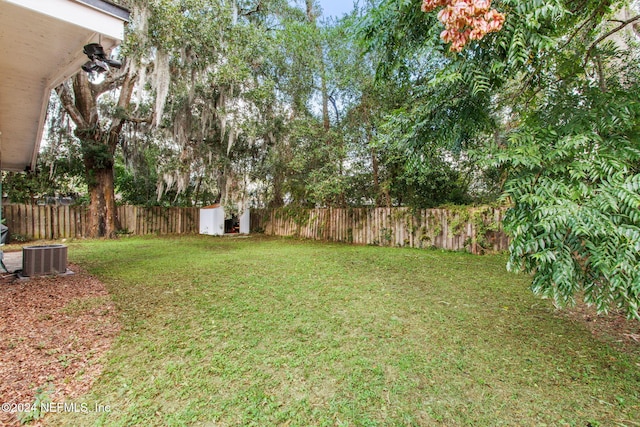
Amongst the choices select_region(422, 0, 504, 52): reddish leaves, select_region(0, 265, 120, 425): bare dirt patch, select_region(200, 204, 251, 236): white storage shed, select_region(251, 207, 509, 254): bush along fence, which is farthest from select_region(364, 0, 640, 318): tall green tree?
select_region(200, 204, 251, 236): white storage shed

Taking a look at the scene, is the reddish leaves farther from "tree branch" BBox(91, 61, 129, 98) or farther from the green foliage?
"tree branch" BBox(91, 61, 129, 98)

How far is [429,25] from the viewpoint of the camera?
98.2 inches

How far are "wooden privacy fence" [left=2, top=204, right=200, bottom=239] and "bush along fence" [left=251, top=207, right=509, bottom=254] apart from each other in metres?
4.44

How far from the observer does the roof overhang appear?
2.37 m

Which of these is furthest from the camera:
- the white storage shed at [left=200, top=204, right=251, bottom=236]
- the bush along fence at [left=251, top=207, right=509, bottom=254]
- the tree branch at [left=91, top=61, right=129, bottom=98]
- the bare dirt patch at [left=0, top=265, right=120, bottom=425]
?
the white storage shed at [left=200, top=204, right=251, bottom=236]

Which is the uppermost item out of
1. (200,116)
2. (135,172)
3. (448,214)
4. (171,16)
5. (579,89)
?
(171,16)

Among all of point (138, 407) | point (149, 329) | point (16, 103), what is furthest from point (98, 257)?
point (138, 407)

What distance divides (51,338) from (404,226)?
7194mm

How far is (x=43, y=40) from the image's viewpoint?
2.76 meters

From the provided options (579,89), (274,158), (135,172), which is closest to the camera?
Result: (579,89)

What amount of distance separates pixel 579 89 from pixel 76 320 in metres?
4.60

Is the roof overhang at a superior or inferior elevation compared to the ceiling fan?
superior

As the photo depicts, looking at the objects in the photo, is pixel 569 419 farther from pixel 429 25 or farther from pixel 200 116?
pixel 200 116

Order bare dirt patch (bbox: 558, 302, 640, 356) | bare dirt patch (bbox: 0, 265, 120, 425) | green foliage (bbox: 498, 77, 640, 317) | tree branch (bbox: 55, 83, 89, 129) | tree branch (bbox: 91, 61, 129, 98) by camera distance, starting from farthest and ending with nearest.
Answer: tree branch (bbox: 91, 61, 129, 98) → tree branch (bbox: 55, 83, 89, 129) → bare dirt patch (bbox: 558, 302, 640, 356) → bare dirt patch (bbox: 0, 265, 120, 425) → green foliage (bbox: 498, 77, 640, 317)
